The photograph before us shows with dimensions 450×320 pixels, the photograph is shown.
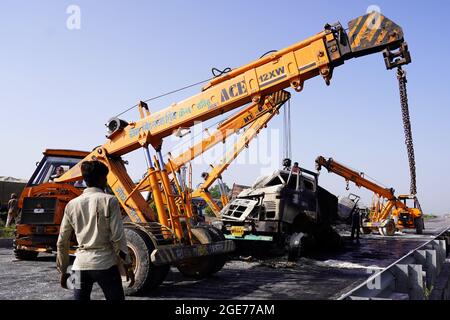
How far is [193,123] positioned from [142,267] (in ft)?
9.82

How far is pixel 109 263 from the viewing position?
12.6 feet

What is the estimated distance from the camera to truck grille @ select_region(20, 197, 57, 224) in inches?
385

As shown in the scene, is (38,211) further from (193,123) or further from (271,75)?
(271,75)

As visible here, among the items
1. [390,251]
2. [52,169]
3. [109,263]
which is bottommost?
[390,251]

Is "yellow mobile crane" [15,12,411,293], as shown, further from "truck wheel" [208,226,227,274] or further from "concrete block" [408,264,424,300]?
"concrete block" [408,264,424,300]

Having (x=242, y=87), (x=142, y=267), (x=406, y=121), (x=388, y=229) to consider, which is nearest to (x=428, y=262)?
(x=242, y=87)

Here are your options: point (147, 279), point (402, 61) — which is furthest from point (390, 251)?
point (147, 279)

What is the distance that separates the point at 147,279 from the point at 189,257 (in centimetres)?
83

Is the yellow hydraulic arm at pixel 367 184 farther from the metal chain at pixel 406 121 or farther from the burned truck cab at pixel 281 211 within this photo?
the burned truck cab at pixel 281 211

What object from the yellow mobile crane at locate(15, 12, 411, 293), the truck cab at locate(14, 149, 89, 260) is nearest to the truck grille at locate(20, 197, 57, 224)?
the truck cab at locate(14, 149, 89, 260)

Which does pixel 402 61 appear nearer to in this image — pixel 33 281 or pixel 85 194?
pixel 85 194

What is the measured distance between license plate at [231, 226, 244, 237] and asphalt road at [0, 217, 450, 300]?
2.13 ft

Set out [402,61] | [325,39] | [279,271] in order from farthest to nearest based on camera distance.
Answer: [279,271]
[325,39]
[402,61]

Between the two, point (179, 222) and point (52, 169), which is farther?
point (52, 169)
